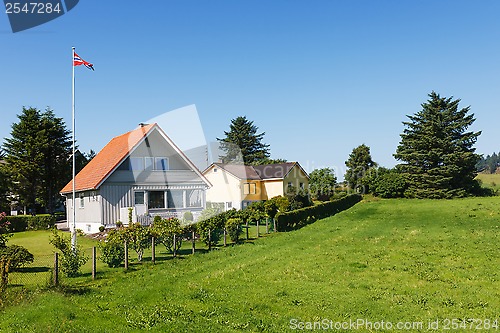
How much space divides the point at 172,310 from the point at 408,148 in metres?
60.1

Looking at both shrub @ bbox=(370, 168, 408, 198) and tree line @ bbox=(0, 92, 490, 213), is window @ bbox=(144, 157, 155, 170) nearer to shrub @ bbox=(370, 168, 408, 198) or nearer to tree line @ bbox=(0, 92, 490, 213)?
tree line @ bbox=(0, 92, 490, 213)

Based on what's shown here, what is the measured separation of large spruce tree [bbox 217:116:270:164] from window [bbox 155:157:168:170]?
6590 cm

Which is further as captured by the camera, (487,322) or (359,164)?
(359,164)

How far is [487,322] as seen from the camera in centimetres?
918

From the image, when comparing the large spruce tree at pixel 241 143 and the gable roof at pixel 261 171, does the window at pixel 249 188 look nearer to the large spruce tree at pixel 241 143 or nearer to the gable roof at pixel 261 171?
the gable roof at pixel 261 171

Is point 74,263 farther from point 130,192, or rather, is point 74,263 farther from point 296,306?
point 130,192

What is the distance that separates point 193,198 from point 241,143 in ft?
221

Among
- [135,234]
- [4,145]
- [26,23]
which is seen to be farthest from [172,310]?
[4,145]

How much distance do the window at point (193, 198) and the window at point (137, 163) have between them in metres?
4.69

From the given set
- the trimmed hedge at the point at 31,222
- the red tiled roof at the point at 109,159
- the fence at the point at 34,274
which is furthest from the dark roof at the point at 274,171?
the fence at the point at 34,274

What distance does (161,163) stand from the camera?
110 feet

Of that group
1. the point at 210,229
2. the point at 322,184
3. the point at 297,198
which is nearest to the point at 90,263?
the point at 210,229

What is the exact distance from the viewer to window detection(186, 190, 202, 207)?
114 feet

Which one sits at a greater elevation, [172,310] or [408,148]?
[408,148]
